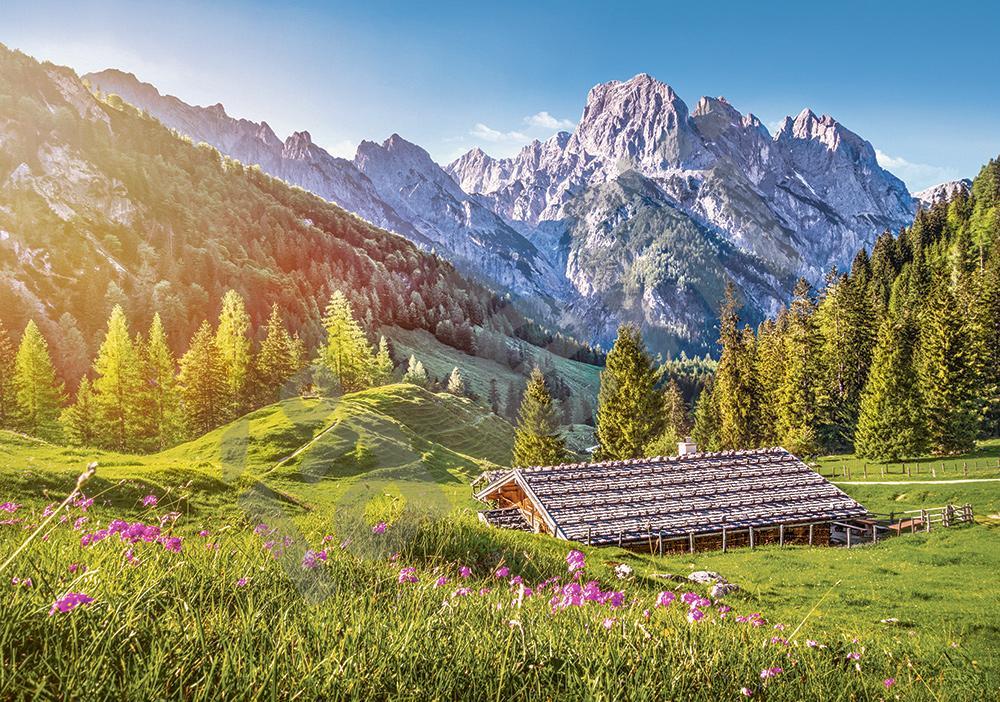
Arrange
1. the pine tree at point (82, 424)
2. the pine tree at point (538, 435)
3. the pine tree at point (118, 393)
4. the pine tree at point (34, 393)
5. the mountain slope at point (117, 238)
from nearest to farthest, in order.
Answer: the pine tree at point (118, 393) → the pine tree at point (82, 424) → the pine tree at point (34, 393) → the pine tree at point (538, 435) → the mountain slope at point (117, 238)

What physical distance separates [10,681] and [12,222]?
163415 millimetres

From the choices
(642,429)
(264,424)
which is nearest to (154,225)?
(264,424)

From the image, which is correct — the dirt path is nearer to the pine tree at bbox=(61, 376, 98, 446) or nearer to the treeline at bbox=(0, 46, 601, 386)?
the pine tree at bbox=(61, 376, 98, 446)

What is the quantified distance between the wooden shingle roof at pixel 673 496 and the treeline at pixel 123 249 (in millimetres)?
98366

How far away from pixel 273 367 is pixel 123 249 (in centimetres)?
10831

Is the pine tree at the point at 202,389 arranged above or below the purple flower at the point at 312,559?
above

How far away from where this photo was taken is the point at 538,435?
2453 inches

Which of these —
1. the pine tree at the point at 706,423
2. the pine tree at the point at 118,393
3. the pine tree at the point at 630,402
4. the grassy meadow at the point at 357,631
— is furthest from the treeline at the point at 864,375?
the pine tree at the point at 118,393

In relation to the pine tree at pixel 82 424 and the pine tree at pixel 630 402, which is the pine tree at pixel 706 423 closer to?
the pine tree at pixel 630 402

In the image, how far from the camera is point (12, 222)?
124 m

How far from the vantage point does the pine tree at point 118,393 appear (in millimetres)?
57062

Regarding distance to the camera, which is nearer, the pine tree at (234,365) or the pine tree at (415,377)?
the pine tree at (234,365)

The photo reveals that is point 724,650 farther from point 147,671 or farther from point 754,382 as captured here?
point 754,382

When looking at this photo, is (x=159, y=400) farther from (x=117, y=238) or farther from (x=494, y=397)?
(x=117, y=238)
